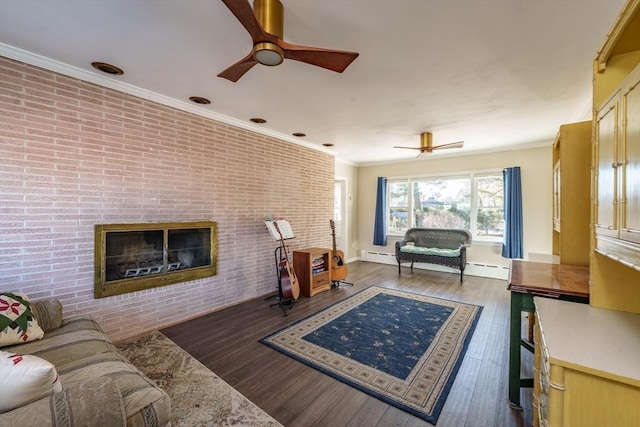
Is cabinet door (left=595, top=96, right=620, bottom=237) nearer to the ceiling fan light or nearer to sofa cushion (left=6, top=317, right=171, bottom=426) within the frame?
the ceiling fan light

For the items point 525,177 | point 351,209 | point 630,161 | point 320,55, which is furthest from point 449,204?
point 320,55

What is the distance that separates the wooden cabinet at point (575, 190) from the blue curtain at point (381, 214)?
167 inches

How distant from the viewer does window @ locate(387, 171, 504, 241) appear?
542 cm

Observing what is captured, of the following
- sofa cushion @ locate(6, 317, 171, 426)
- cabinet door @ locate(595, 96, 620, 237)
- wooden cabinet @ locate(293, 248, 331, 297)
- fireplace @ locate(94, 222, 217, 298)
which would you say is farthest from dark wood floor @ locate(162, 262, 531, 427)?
cabinet door @ locate(595, 96, 620, 237)

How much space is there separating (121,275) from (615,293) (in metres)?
3.93

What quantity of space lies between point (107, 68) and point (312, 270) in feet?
10.9

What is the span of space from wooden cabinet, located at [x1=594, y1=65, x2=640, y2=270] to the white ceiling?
819 millimetres

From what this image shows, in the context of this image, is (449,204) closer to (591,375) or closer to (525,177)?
(525,177)

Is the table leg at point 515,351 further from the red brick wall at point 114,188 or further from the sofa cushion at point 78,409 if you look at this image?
the red brick wall at point 114,188

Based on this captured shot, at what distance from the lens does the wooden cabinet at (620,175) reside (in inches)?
41.4

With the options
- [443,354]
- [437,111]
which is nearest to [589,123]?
[437,111]

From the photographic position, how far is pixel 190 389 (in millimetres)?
2006

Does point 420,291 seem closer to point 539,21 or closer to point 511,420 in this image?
point 511,420

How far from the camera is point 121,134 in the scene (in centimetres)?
273
